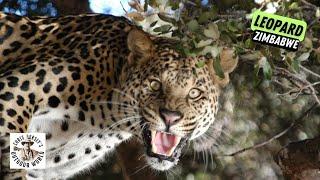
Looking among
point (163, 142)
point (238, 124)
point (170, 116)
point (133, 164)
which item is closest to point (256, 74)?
point (170, 116)

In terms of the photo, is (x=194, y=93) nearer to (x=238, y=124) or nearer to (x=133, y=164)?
(x=238, y=124)

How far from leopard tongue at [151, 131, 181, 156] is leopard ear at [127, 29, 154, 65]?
11.0 inches

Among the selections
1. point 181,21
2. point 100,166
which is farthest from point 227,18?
point 100,166

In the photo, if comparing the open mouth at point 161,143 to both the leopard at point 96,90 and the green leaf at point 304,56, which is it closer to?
the leopard at point 96,90

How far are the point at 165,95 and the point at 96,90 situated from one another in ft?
0.80

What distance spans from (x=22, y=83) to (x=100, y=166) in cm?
58

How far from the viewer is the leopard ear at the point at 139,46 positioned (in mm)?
2773

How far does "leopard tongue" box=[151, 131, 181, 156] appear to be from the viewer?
2705 millimetres

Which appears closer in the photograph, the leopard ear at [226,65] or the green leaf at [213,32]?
the green leaf at [213,32]

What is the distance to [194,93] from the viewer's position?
2719 millimetres

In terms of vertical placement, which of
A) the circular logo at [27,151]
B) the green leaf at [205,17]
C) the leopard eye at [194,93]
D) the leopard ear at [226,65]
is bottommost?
the circular logo at [27,151]

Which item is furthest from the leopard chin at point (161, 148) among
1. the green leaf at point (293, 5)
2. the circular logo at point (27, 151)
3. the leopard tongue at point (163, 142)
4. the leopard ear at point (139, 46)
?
the green leaf at point (293, 5)

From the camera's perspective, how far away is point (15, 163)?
8.81ft

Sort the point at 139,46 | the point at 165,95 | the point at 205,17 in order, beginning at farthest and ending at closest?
1. the point at 139,46
2. the point at 165,95
3. the point at 205,17
